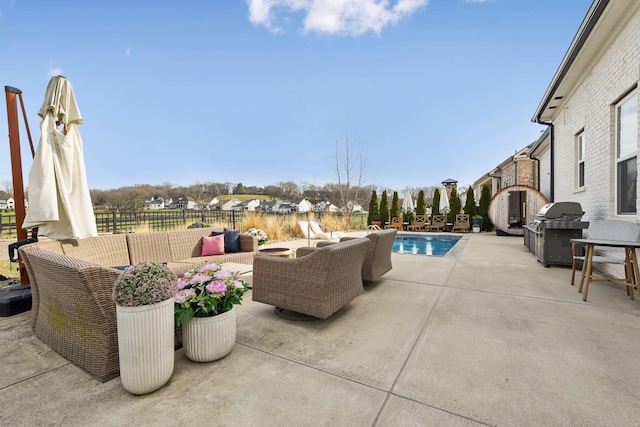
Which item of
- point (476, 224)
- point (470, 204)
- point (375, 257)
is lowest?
point (476, 224)

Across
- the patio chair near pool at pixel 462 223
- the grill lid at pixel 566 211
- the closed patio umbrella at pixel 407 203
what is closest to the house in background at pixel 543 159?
the patio chair near pool at pixel 462 223

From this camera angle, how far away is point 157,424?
138 centimetres

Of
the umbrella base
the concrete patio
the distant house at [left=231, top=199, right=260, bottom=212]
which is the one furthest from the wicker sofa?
the distant house at [left=231, top=199, right=260, bottom=212]

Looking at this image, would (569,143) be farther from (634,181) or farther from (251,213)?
(251,213)

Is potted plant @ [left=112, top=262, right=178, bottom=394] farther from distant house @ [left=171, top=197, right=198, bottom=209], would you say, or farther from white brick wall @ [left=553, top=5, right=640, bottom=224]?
distant house @ [left=171, top=197, right=198, bottom=209]

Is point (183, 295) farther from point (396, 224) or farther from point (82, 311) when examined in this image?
point (396, 224)

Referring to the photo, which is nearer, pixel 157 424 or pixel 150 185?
pixel 157 424

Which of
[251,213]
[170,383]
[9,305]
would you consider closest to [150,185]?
[251,213]

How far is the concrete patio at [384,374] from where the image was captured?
1452 mm

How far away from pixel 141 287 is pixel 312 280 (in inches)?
53.9

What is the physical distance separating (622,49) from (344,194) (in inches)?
476

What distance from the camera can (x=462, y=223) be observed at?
12891 mm

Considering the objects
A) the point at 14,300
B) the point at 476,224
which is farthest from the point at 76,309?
the point at 476,224

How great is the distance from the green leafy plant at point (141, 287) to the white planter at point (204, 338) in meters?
0.39
